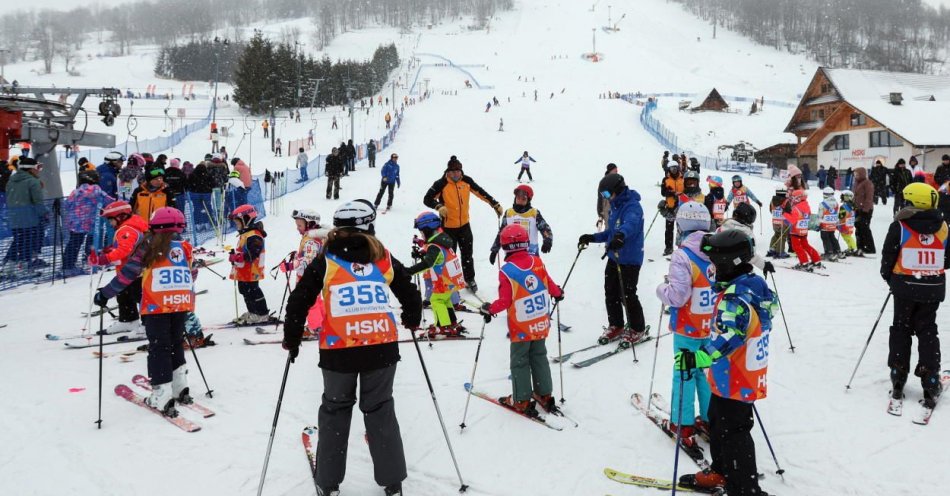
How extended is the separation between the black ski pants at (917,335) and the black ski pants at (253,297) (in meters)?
7.01

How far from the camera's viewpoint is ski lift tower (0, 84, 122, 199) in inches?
331

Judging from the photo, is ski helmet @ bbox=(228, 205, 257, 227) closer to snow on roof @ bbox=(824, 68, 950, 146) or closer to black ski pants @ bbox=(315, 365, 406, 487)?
black ski pants @ bbox=(315, 365, 406, 487)

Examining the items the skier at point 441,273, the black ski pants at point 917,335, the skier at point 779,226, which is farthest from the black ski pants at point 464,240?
the skier at point 779,226

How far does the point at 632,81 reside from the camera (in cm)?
7725

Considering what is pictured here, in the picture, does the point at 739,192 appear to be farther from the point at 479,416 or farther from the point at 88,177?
the point at 88,177

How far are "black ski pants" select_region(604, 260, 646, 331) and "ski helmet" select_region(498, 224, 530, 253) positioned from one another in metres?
2.10

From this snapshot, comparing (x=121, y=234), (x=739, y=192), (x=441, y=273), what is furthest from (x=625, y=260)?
(x=739, y=192)

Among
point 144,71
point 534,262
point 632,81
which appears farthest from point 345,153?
point 144,71

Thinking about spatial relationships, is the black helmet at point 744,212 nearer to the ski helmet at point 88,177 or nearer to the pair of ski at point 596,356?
the pair of ski at point 596,356

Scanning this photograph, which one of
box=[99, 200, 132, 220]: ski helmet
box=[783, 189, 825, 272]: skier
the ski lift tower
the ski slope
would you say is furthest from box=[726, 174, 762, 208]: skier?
the ski lift tower

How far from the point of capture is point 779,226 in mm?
11875

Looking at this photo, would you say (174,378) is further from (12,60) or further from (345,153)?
(12,60)

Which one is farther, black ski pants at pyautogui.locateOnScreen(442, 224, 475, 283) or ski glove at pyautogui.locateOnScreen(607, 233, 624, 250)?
black ski pants at pyautogui.locateOnScreen(442, 224, 475, 283)

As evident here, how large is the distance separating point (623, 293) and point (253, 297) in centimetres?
475
